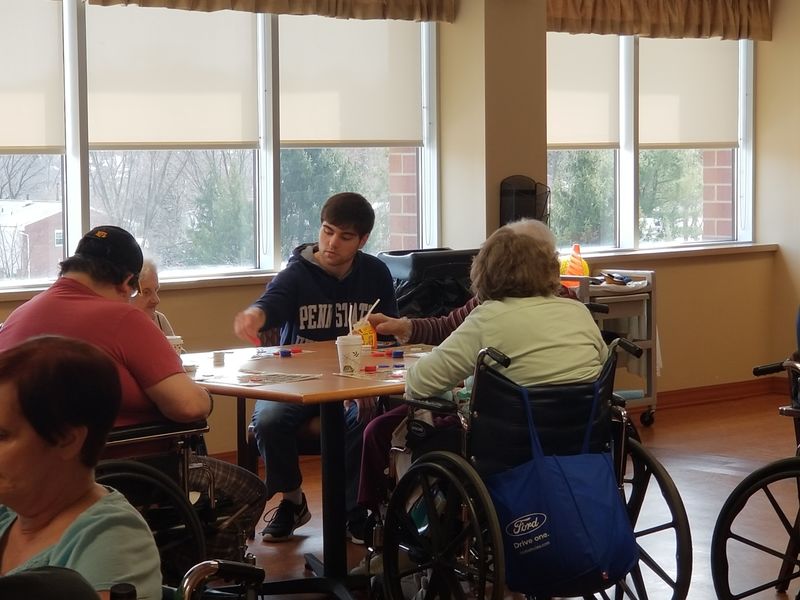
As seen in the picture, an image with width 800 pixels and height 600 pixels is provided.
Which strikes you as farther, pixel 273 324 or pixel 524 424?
pixel 273 324

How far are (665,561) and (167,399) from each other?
2.01 m

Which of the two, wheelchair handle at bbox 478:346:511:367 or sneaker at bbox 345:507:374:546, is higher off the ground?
wheelchair handle at bbox 478:346:511:367

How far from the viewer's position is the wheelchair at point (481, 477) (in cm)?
280

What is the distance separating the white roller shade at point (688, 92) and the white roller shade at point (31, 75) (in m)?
Result: 3.46

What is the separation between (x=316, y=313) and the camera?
410 centimetres

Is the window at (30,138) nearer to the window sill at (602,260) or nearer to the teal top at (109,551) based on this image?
the window sill at (602,260)

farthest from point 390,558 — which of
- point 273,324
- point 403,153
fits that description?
point 403,153

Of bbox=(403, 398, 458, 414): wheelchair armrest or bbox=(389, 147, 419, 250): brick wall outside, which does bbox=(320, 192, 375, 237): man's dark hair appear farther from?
bbox=(389, 147, 419, 250): brick wall outside

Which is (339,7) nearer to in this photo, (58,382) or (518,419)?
(518,419)

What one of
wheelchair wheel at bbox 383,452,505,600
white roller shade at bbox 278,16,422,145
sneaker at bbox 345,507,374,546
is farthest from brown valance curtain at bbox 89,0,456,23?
wheelchair wheel at bbox 383,452,505,600

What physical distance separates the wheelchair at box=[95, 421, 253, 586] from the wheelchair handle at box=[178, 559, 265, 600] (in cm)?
97

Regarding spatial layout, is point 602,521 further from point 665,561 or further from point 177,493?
point 665,561

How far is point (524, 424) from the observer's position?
2.79m

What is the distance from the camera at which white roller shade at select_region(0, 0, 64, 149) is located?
15.3 feet
